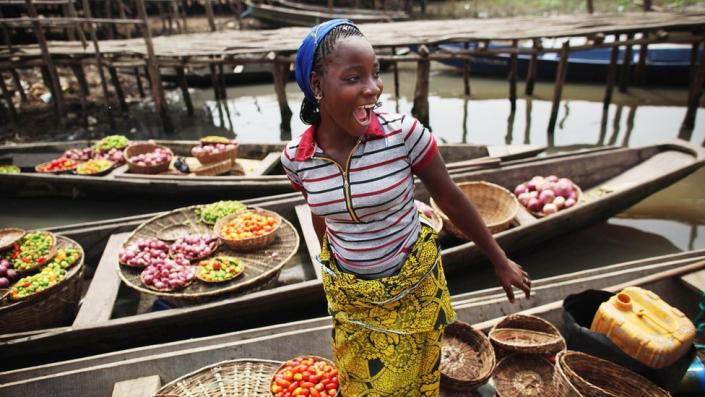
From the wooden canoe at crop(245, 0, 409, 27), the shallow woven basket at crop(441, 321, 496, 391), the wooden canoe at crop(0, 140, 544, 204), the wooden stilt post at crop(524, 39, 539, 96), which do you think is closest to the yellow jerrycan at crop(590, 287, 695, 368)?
the shallow woven basket at crop(441, 321, 496, 391)

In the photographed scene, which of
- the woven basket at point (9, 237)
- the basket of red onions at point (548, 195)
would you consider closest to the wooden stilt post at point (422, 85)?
the basket of red onions at point (548, 195)

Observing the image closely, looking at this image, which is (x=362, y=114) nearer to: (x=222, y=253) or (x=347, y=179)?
(x=347, y=179)

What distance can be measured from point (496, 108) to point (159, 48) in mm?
8343

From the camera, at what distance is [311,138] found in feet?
4.76

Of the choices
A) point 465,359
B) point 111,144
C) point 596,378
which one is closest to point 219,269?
point 465,359

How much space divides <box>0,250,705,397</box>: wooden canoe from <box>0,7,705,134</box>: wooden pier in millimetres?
5906

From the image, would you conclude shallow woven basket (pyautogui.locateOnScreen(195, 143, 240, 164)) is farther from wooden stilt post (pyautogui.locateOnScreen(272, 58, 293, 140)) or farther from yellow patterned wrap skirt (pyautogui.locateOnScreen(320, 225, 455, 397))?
yellow patterned wrap skirt (pyautogui.locateOnScreen(320, 225, 455, 397))

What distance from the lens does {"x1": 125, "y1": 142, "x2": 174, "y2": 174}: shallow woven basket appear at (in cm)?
604

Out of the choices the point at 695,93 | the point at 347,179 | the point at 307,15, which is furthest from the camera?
the point at 307,15

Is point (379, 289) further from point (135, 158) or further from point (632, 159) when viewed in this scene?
point (135, 158)

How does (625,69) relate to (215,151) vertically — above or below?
above

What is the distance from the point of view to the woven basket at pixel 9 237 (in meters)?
3.87

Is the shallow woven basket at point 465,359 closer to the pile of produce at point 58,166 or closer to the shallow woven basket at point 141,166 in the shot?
the shallow woven basket at point 141,166

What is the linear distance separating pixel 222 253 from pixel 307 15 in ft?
48.4
